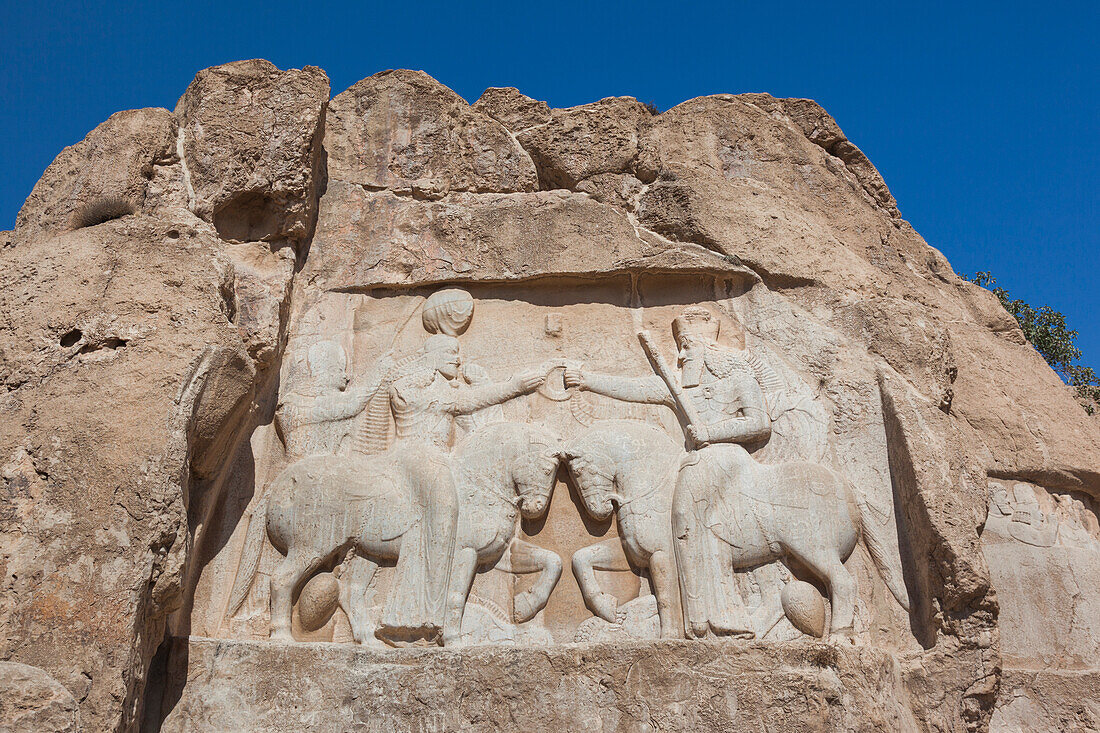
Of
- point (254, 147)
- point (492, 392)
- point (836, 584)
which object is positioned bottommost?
point (836, 584)

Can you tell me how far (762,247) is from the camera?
20.3ft

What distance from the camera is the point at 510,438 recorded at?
5.68 m

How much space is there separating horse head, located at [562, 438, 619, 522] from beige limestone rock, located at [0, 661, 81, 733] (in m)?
2.63

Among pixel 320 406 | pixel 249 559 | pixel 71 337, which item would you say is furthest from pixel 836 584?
pixel 71 337

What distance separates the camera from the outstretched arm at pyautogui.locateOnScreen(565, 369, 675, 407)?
5926 millimetres

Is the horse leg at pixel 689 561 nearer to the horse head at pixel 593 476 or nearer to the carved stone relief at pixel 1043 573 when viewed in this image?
the horse head at pixel 593 476

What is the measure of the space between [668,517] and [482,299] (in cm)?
180

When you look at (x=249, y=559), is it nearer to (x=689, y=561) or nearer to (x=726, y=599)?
(x=689, y=561)

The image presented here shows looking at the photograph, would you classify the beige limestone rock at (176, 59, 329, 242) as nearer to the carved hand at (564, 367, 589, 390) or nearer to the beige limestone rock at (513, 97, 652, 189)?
the beige limestone rock at (513, 97, 652, 189)

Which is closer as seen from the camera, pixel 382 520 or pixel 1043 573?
pixel 382 520

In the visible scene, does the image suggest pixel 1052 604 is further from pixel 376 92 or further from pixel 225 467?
pixel 376 92

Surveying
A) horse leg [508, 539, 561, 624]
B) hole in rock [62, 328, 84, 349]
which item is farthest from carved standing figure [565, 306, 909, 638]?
hole in rock [62, 328, 84, 349]

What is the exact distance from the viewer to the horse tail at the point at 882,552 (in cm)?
543

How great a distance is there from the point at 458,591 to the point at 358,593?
0.53 metres
